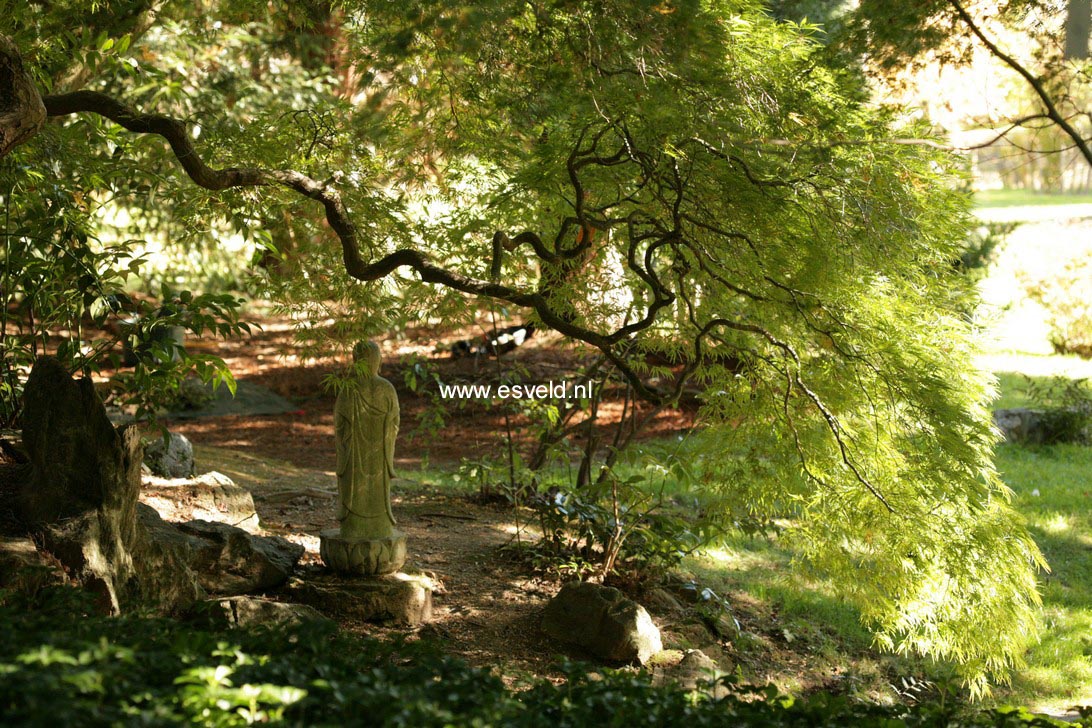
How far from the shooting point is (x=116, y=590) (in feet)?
13.8

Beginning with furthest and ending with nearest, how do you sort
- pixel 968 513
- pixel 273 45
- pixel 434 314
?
pixel 434 314 < pixel 968 513 < pixel 273 45

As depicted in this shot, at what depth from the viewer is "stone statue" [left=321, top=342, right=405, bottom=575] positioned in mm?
5711

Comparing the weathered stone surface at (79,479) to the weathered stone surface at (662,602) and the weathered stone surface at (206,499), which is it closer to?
the weathered stone surface at (206,499)

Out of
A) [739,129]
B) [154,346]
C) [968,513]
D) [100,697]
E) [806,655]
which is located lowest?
[806,655]

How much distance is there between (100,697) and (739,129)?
150 inches

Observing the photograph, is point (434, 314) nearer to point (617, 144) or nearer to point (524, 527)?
point (617, 144)

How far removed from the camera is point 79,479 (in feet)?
14.2

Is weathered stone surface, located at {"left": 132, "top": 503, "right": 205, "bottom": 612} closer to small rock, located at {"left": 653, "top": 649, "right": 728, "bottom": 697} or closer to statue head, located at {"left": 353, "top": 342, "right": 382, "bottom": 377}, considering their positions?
statue head, located at {"left": 353, "top": 342, "right": 382, "bottom": 377}

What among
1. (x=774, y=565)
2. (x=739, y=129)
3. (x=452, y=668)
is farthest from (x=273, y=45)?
(x=774, y=565)

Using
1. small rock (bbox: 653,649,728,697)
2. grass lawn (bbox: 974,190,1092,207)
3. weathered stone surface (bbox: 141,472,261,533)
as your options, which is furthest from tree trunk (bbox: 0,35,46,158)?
grass lawn (bbox: 974,190,1092,207)

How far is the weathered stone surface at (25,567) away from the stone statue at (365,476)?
1.91m

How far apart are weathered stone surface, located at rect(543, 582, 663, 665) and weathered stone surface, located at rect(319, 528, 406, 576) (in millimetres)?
1024

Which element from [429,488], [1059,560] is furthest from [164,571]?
[1059,560]

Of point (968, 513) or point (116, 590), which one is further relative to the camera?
point (968, 513)
